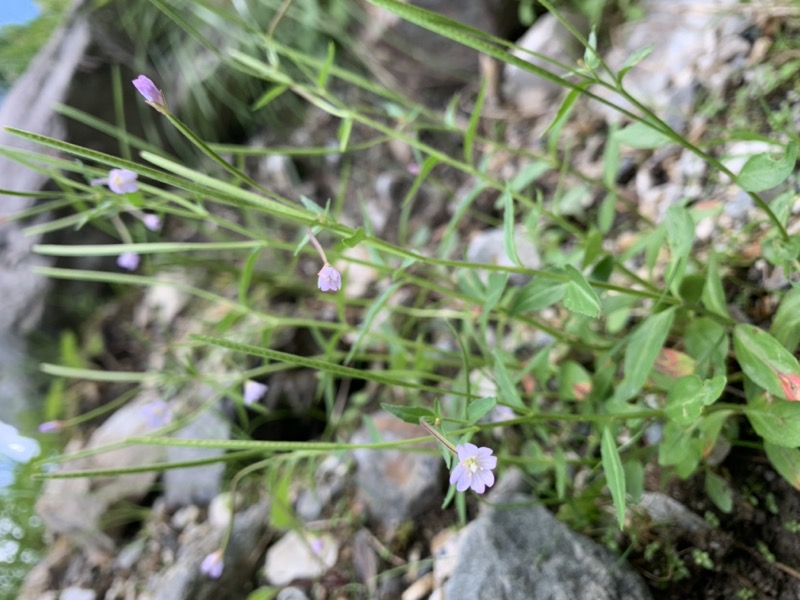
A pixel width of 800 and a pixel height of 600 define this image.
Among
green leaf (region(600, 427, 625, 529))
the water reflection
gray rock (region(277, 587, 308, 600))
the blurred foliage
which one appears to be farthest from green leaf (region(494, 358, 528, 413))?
the blurred foliage

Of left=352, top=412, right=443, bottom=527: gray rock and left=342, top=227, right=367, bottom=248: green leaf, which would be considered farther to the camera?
left=352, top=412, right=443, bottom=527: gray rock

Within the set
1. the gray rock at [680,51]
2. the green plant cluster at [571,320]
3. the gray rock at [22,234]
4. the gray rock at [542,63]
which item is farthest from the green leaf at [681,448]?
the gray rock at [22,234]

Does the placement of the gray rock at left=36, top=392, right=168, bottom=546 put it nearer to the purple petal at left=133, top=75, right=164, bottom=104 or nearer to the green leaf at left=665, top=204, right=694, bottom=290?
the purple petal at left=133, top=75, right=164, bottom=104

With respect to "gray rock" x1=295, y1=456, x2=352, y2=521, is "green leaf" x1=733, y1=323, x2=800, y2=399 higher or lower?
higher

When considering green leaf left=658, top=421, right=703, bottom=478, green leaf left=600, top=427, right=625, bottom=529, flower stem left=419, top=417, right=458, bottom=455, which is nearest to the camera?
flower stem left=419, top=417, right=458, bottom=455

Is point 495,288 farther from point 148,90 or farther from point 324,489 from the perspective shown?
point 324,489

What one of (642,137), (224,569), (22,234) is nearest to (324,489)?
(224,569)
